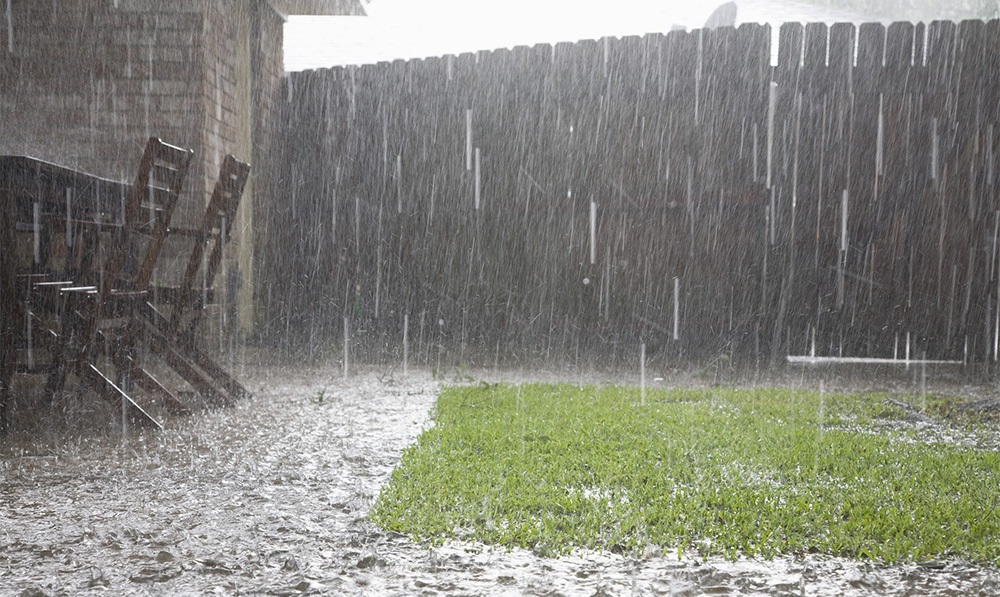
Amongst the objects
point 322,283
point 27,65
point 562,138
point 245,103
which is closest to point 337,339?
point 322,283

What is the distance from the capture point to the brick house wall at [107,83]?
5.45 m

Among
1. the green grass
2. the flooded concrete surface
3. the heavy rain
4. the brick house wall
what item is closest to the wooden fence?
the heavy rain

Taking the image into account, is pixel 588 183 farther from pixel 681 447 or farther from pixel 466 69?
pixel 681 447

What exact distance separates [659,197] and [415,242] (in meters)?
2.37

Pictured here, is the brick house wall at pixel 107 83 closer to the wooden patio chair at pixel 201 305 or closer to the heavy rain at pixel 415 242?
the heavy rain at pixel 415 242

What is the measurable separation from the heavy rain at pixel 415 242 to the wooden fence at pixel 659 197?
0.02 m

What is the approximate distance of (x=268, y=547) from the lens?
1.92 meters

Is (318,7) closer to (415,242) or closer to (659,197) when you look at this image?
(415,242)

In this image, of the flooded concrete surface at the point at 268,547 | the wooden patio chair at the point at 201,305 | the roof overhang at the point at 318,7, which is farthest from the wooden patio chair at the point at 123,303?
the roof overhang at the point at 318,7

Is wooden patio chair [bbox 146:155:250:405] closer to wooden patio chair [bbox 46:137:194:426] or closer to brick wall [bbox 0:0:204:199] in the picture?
wooden patio chair [bbox 46:137:194:426]

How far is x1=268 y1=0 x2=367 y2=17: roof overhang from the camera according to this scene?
7566 mm

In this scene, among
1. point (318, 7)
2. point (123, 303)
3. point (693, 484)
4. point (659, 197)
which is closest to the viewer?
point (693, 484)

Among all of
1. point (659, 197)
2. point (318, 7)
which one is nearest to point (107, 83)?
point (318, 7)

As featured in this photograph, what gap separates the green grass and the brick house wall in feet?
11.5
